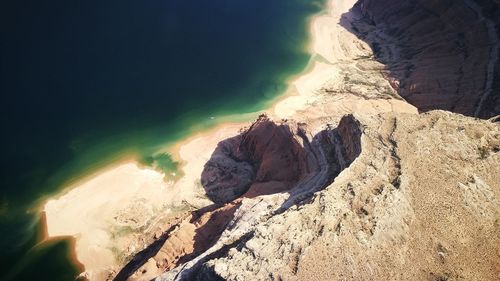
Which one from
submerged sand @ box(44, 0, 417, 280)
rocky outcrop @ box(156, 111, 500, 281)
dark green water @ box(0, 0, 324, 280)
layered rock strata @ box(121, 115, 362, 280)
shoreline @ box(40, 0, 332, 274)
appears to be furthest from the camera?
dark green water @ box(0, 0, 324, 280)

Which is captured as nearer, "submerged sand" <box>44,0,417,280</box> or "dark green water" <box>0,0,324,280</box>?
"submerged sand" <box>44,0,417,280</box>

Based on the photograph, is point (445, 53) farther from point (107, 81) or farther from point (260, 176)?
point (107, 81)

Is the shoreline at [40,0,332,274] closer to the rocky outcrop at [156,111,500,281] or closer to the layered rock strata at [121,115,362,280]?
the layered rock strata at [121,115,362,280]

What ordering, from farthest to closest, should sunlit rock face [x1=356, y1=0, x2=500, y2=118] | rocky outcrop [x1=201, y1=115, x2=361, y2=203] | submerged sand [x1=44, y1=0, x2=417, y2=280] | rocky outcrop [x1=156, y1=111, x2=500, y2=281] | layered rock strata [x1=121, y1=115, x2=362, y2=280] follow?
sunlit rock face [x1=356, y1=0, x2=500, y2=118]
submerged sand [x1=44, y1=0, x2=417, y2=280]
rocky outcrop [x1=201, y1=115, x2=361, y2=203]
layered rock strata [x1=121, y1=115, x2=362, y2=280]
rocky outcrop [x1=156, y1=111, x2=500, y2=281]

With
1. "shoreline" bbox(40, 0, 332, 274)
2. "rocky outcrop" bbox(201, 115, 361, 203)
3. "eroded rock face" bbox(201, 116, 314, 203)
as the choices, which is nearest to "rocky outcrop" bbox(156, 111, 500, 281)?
"rocky outcrop" bbox(201, 115, 361, 203)

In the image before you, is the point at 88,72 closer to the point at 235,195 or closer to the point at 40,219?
the point at 40,219

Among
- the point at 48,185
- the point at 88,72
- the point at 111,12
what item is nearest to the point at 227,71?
the point at 88,72

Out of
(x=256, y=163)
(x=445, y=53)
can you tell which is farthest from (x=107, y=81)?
(x=445, y=53)
